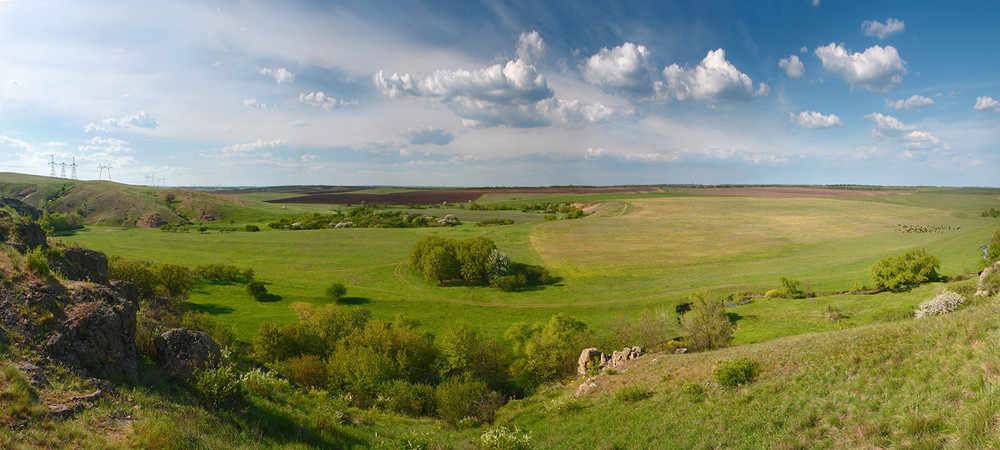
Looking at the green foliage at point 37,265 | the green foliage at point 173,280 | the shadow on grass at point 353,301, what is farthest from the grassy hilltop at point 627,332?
the green foliage at point 37,265

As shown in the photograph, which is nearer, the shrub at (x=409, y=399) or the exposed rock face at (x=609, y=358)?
the shrub at (x=409, y=399)

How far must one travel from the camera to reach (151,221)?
126 metres

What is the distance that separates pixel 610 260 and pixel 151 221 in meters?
146

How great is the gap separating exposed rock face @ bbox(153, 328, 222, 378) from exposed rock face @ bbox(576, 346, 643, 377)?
1018 inches

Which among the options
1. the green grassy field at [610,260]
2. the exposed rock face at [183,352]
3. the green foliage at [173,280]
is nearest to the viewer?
the exposed rock face at [183,352]

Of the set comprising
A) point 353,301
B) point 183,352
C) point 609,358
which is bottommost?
point 353,301

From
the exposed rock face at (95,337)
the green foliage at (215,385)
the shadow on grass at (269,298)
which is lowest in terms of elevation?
the shadow on grass at (269,298)

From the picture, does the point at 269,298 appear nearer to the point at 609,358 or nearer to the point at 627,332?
the point at 609,358

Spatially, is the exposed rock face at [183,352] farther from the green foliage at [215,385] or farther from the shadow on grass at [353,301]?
the shadow on grass at [353,301]

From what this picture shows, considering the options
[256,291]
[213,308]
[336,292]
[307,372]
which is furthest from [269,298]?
[307,372]

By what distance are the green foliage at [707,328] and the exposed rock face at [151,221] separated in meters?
158

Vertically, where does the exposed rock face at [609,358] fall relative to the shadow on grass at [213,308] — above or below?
above

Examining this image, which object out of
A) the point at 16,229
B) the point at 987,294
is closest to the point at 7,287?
the point at 16,229

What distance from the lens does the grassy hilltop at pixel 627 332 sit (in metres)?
11.6
